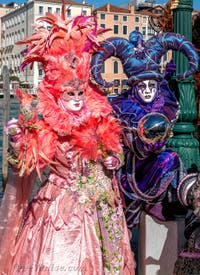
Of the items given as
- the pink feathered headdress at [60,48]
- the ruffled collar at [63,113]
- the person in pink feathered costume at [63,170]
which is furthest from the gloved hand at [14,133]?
the pink feathered headdress at [60,48]

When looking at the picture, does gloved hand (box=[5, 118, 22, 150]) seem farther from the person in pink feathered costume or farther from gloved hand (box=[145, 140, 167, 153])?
gloved hand (box=[145, 140, 167, 153])

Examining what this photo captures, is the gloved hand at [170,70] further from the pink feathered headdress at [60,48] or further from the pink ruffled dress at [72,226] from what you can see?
the pink ruffled dress at [72,226]

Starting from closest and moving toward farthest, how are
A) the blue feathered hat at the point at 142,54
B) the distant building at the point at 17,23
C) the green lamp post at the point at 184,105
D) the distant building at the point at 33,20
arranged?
1. the blue feathered hat at the point at 142,54
2. the green lamp post at the point at 184,105
3. the distant building at the point at 33,20
4. the distant building at the point at 17,23

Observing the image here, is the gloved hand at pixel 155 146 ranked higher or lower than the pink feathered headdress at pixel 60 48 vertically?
lower

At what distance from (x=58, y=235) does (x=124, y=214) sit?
2.04 feet

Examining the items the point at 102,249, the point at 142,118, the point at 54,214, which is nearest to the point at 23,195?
the point at 54,214

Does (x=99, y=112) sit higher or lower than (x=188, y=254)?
higher

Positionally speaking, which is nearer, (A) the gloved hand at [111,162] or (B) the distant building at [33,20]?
(A) the gloved hand at [111,162]

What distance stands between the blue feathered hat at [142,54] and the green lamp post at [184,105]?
167mm

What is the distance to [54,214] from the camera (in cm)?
324

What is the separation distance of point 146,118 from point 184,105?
1.69 feet

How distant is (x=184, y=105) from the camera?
4.01 m

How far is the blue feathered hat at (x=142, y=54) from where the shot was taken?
3.78 metres

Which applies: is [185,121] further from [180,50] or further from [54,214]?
[54,214]
